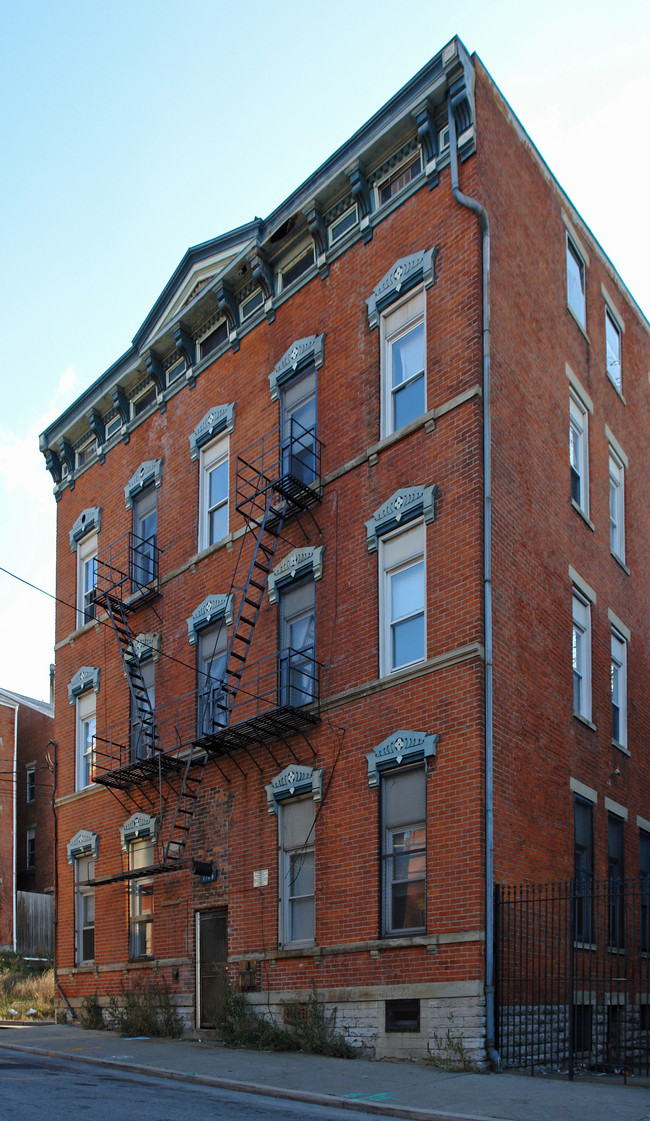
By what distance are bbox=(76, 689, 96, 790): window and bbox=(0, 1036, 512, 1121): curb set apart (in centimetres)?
785

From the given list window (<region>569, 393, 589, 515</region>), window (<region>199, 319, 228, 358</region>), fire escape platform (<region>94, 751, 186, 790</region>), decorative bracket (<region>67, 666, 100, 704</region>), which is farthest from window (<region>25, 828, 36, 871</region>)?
window (<region>569, 393, 589, 515</region>)

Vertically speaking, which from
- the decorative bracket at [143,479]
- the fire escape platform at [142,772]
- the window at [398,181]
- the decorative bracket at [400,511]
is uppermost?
the window at [398,181]

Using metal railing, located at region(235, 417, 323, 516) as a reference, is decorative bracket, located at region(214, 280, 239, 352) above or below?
above

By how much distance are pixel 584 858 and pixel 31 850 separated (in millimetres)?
33237

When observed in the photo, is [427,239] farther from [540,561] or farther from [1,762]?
[1,762]

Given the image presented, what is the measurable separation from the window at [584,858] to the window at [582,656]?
152cm

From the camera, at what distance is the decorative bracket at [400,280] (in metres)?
17.0

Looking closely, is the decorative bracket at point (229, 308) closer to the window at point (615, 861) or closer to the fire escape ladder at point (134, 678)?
the fire escape ladder at point (134, 678)

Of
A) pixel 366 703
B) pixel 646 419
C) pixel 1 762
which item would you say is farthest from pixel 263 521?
pixel 1 762

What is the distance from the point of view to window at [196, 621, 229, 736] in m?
19.3

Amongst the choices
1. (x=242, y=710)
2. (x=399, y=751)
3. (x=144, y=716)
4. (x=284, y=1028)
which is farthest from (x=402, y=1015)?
(x=144, y=716)

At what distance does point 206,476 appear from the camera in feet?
70.5

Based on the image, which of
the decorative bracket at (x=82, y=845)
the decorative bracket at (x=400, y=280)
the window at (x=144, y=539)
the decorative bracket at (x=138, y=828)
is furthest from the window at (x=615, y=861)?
the decorative bracket at (x=82, y=845)

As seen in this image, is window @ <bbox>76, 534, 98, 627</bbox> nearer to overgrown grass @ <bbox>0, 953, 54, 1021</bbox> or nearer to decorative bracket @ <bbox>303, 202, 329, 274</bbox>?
overgrown grass @ <bbox>0, 953, 54, 1021</bbox>
